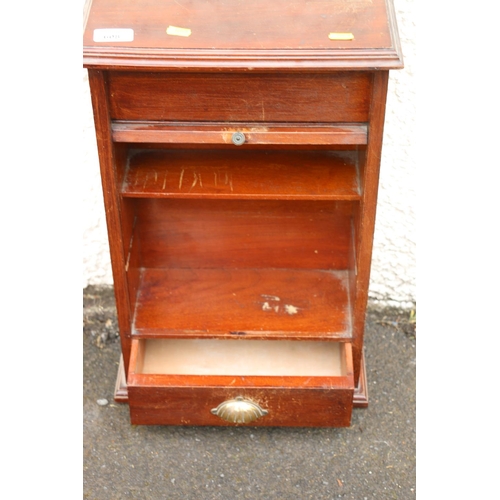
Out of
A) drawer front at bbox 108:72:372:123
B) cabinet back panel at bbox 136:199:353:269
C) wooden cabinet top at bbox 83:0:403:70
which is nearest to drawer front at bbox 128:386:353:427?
cabinet back panel at bbox 136:199:353:269

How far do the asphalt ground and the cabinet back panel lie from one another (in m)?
0.40

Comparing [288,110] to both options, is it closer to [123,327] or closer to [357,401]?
[123,327]

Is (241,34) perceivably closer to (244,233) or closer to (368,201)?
(368,201)

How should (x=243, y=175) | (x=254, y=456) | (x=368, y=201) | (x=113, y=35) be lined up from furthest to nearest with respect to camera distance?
(x=254, y=456) → (x=243, y=175) → (x=368, y=201) → (x=113, y=35)

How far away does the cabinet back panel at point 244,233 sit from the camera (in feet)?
6.29

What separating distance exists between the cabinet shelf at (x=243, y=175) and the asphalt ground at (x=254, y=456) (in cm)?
68

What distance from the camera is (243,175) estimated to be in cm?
167

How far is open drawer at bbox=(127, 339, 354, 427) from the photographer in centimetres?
171

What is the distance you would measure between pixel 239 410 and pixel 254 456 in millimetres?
211

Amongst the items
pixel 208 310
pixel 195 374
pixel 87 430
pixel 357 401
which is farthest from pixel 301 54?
pixel 87 430

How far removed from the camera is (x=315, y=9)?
1.40 metres

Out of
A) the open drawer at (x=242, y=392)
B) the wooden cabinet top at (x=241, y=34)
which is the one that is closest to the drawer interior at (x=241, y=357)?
the open drawer at (x=242, y=392)

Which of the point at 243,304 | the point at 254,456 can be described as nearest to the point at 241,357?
the point at 243,304

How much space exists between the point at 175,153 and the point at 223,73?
0.38 m
